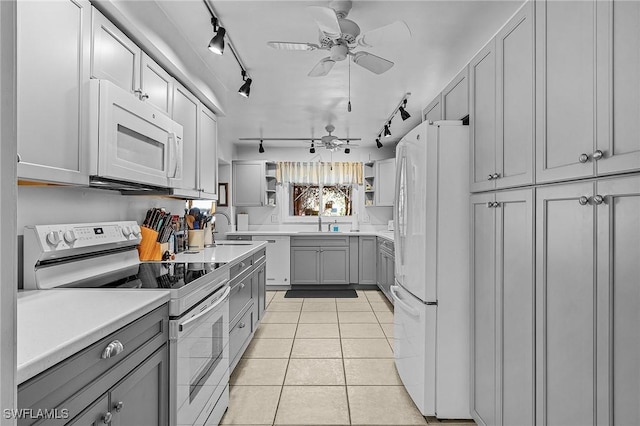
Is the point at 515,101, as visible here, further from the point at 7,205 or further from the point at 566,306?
the point at 7,205

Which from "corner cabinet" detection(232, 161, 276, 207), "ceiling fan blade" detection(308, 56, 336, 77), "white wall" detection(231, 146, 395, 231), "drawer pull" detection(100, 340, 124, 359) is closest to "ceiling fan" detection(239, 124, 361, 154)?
"white wall" detection(231, 146, 395, 231)

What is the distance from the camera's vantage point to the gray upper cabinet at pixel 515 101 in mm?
1498

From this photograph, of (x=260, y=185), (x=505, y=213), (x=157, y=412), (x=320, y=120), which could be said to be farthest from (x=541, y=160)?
(x=260, y=185)

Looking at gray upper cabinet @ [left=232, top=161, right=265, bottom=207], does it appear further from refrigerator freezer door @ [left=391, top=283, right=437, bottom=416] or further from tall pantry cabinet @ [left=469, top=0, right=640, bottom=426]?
tall pantry cabinet @ [left=469, top=0, right=640, bottom=426]

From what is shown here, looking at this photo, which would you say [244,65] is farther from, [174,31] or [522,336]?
[522,336]

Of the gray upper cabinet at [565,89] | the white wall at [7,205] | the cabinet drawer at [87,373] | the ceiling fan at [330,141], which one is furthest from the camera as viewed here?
the ceiling fan at [330,141]

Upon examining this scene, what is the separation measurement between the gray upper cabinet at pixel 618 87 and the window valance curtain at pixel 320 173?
214 inches

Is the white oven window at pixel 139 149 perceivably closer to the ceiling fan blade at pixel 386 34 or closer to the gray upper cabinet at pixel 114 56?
the gray upper cabinet at pixel 114 56

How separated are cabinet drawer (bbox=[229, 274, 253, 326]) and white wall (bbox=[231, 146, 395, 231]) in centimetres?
353

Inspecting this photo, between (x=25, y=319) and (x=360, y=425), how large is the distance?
5.84 ft

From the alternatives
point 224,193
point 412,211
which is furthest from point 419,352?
point 224,193

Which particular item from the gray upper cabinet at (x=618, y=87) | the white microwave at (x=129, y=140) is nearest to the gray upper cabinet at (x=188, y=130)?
the white microwave at (x=129, y=140)

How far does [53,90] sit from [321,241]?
4.76 m

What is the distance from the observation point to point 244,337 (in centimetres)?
299
